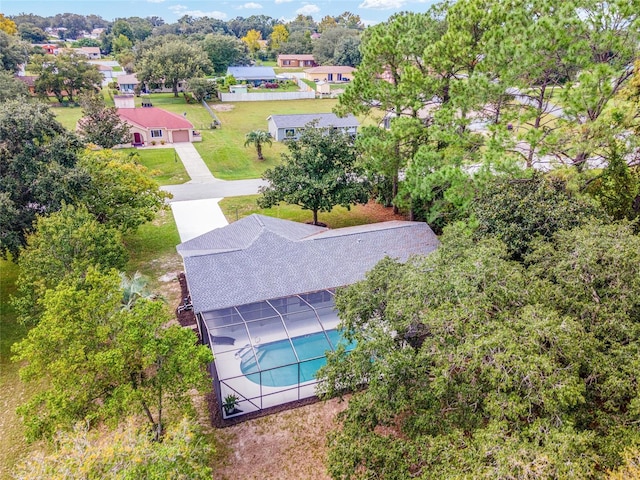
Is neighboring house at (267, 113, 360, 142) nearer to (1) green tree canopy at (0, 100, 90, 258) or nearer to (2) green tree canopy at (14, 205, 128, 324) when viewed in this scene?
(1) green tree canopy at (0, 100, 90, 258)

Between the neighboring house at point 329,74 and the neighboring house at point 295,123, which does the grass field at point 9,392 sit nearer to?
the neighboring house at point 295,123

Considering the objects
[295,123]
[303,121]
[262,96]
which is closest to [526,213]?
[303,121]

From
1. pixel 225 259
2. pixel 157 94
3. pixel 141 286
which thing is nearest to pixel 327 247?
pixel 225 259

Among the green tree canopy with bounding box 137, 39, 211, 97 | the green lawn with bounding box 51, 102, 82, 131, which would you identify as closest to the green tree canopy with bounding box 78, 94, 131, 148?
the green lawn with bounding box 51, 102, 82, 131

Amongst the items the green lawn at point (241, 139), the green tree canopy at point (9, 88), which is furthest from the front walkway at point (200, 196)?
the green tree canopy at point (9, 88)

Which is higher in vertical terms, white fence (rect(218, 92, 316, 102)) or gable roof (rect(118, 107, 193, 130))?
white fence (rect(218, 92, 316, 102))

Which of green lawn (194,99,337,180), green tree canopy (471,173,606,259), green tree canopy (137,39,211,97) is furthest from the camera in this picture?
green tree canopy (137,39,211,97)
